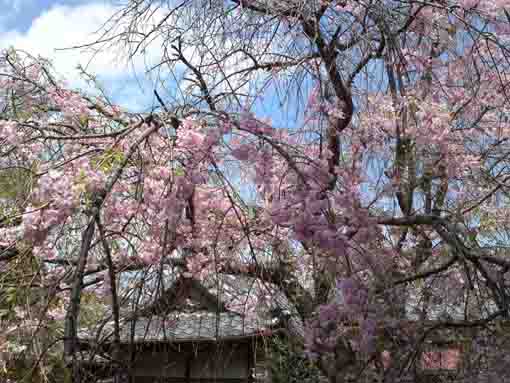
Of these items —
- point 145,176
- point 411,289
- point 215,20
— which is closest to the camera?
point 215,20

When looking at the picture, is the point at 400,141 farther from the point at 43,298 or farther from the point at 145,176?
the point at 43,298

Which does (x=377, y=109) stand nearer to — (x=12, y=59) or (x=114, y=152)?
(x=114, y=152)

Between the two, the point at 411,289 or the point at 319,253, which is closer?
the point at 319,253

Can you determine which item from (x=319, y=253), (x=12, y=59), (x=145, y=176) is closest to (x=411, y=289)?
(x=319, y=253)

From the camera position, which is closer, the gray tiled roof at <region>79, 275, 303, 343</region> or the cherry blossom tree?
the cherry blossom tree

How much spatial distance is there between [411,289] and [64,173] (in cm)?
199

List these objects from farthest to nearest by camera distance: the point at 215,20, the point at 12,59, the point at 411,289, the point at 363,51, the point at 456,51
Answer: the point at 12,59 → the point at 411,289 → the point at 456,51 → the point at 363,51 → the point at 215,20

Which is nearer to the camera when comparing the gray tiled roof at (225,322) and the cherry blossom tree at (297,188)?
the cherry blossom tree at (297,188)

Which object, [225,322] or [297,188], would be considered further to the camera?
[225,322]

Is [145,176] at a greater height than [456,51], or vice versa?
[456,51]

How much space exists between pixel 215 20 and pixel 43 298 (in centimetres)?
108

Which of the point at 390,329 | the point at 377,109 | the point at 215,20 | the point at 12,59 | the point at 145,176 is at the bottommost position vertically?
the point at 390,329

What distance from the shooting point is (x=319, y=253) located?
2475mm

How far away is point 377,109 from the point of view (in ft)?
11.2
